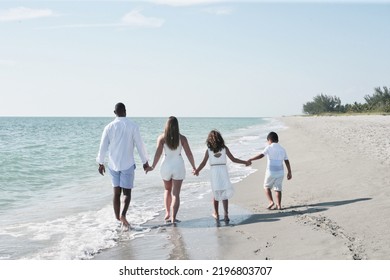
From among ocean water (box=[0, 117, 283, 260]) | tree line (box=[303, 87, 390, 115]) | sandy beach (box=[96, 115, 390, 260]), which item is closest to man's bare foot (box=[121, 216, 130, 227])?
ocean water (box=[0, 117, 283, 260])

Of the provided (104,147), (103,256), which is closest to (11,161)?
(104,147)

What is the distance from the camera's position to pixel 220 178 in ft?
24.5

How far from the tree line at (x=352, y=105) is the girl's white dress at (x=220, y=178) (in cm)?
6182

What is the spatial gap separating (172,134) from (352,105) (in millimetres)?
86424

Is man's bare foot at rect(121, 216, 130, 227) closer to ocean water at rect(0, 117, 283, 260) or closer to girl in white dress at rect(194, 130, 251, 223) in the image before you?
ocean water at rect(0, 117, 283, 260)

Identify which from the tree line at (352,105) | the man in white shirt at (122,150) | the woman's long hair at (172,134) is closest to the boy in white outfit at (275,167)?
the woman's long hair at (172,134)

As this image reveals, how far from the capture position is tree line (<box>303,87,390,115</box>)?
7129 cm

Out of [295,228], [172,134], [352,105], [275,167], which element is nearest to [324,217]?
[295,228]

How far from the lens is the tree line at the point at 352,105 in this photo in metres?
71.3

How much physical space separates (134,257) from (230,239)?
138cm

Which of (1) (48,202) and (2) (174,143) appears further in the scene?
(1) (48,202)

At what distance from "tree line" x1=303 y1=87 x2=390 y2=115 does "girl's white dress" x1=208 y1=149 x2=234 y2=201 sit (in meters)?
61.8
